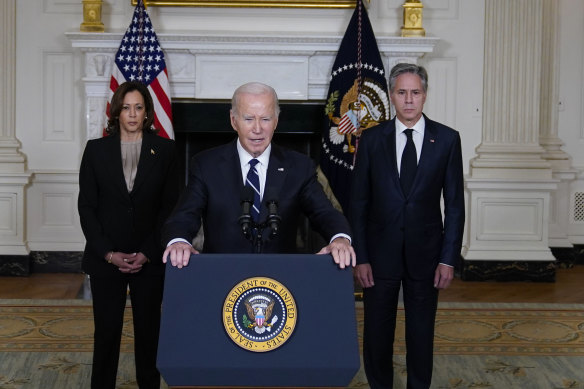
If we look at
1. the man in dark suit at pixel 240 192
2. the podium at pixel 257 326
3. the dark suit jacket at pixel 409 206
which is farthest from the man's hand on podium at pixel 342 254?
the dark suit jacket at pixel 409 206

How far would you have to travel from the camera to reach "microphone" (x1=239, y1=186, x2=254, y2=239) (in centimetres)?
261

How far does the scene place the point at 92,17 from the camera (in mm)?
→ 7258

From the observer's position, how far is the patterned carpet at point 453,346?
4750 millimetres

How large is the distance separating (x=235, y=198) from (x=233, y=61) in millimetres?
4460

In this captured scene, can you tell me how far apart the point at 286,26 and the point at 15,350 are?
12.2 feet

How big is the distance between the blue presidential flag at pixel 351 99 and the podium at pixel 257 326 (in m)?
4.61

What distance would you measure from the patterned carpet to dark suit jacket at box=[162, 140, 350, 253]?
6.08 feet

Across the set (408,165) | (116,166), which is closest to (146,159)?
(116,166)

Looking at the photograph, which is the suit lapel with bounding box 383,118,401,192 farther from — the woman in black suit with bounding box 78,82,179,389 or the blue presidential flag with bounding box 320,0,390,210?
the blue presidential flag with bounding box 320,0,390,210

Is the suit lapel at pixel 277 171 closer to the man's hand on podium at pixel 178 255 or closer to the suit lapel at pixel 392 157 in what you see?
the man's hand on podium at pixel 178 255

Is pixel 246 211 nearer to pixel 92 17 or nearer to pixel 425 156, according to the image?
pixel 425 156

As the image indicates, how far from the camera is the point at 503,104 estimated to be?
7.66m

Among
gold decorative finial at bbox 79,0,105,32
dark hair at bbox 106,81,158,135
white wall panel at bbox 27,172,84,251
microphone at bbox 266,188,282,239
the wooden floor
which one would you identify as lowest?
the wooden floor

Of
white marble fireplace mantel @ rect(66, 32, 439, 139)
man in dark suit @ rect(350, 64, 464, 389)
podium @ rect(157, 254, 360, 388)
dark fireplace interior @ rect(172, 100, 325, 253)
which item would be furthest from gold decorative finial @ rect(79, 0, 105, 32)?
podium @ rect(157, 254, 360, 388)
